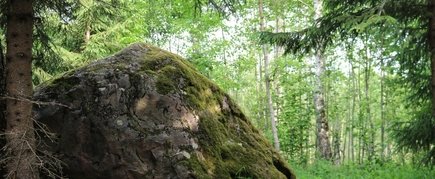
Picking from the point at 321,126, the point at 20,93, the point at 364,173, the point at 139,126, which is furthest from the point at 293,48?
the point at 321,126

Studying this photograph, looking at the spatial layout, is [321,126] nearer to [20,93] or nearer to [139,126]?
[139,126]

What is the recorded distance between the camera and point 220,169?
578 cm

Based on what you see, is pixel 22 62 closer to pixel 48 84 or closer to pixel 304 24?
pixel 48 84

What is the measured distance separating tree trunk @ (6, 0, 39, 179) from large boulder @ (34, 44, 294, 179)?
1.22 m

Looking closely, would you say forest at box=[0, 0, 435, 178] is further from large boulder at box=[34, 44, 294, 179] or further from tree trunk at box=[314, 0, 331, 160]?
large boulder at box=[34, 44, 294, 179]

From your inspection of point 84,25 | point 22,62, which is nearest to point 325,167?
point 22,62

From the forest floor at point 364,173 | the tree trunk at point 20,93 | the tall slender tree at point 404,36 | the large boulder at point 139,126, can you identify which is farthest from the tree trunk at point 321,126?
Answer: the tree trunk at point 20,93

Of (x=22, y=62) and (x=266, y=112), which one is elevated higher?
(x=22, y=62)

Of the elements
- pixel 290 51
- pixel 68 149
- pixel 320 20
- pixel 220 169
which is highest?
A: pixel 320 20

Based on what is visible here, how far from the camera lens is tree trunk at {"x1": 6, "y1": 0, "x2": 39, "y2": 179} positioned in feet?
14.1

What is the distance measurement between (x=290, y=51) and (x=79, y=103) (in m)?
4.66

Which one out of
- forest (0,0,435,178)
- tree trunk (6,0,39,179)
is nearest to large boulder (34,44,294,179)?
forest (0,0,435,178)

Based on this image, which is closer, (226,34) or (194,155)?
(194,155)

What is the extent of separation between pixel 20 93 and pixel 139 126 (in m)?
1.71
